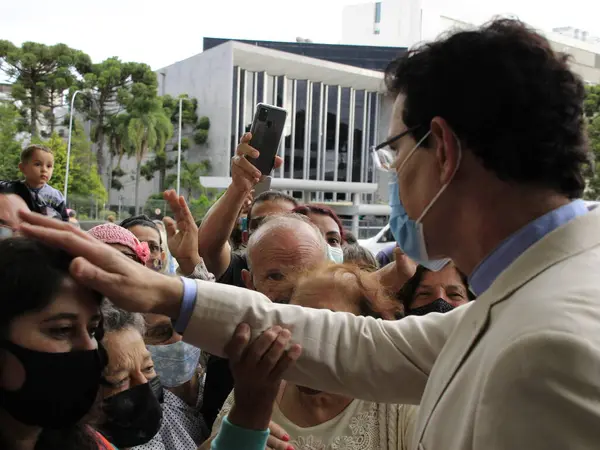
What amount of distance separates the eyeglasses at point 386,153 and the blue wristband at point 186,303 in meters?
0.53

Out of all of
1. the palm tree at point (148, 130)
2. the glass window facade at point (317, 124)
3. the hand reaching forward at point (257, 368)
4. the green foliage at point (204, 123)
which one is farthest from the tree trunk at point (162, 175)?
the hand reaching forward at point (257, 368)

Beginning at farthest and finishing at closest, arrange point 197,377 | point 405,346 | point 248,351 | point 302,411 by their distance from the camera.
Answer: point 197,377 → point 302,411 → point 405,346 → point 248,351

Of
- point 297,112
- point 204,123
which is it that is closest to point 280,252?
point 204,123

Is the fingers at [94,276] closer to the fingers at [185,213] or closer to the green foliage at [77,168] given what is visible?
the fingers at [185,213]

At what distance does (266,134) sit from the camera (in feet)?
9.74

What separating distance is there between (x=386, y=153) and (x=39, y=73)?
35.3 metres

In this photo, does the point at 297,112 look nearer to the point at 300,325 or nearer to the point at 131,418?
the point at 131,418

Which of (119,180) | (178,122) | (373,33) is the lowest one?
(119,180)

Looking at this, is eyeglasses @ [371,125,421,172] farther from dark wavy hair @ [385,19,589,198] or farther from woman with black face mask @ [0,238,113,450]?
woman with black face mask @ [0,238,113,450]

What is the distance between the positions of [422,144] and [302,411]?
0.95 m

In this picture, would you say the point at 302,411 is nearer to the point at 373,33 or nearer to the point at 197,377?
the point at 197,377

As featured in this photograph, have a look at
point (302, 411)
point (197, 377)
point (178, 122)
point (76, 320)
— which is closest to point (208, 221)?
point (197, 377)

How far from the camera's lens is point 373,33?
60312 mm

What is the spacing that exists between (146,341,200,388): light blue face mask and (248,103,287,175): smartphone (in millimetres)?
1046
